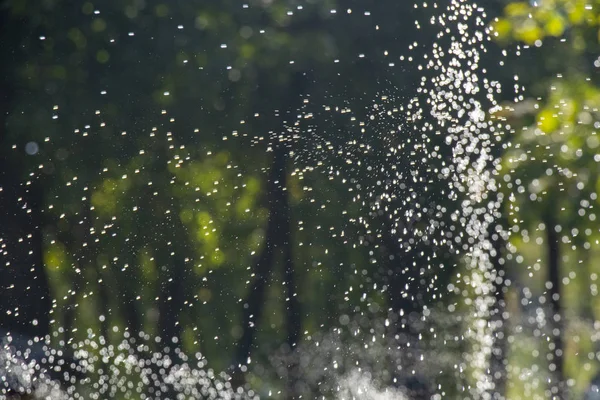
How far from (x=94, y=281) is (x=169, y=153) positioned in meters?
1.93

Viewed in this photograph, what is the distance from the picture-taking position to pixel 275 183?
402 inches

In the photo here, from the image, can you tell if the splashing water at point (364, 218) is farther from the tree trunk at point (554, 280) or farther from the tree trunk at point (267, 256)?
the tree trunk at point (554, 280)

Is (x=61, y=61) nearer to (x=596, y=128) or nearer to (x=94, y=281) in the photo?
(x=94, y=281)

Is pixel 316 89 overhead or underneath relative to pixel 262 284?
overhead

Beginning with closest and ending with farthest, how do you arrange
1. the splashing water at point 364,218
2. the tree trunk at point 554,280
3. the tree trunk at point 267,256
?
the splashing water at point 364,218 → the tree trunk at point 267,256 → the tree trunk at point 554,280

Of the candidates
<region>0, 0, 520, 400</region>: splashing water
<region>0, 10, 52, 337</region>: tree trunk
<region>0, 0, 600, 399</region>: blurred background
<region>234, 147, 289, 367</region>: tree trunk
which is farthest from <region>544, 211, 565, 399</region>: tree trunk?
<region>0, 10, 52, 337</region>: tree trunk

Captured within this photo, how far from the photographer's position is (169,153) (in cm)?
1001

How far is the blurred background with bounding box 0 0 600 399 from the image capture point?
29.4 ft

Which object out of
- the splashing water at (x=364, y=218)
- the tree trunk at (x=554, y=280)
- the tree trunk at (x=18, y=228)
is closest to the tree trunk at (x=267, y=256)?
the splashing water at (x=364, y=218)

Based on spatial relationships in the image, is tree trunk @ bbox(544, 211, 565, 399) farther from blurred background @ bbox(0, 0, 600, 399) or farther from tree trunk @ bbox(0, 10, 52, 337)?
tree trunk @ bbox(0, 10, 52, 337)

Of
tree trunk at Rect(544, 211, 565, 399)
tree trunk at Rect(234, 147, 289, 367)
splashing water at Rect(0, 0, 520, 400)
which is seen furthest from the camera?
tree trunk at Rect(544, 211, 565, 399)

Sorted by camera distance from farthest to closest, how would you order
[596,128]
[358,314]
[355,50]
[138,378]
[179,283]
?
[179,283]
[358,314]
[355,50]
[138,378]
[596,128]

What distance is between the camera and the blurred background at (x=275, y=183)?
29.4ft

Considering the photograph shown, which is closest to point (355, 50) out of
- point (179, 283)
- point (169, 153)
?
point (169, 153)
